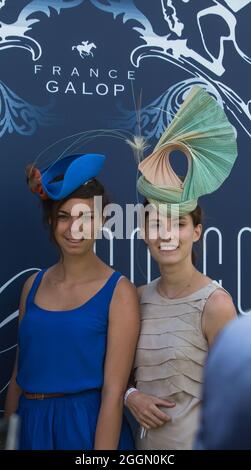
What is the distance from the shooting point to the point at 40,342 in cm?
270

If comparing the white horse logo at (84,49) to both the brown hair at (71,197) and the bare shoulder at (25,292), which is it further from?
the bare shoulder at (25,292)

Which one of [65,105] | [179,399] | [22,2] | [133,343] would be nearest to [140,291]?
[133,343]

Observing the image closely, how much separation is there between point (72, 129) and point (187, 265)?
2.74ft

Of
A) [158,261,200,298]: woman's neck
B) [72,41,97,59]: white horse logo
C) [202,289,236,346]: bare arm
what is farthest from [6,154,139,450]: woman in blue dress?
[72,41,97,59]: white horse logo

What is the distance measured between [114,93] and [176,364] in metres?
1.17

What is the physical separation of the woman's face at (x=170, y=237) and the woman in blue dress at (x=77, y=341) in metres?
0.17

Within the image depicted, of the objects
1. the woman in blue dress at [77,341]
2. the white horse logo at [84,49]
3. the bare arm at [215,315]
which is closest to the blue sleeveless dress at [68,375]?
the woman in blue dress at [77,341]

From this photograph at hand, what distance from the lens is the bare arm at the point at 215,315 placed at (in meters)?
2.49

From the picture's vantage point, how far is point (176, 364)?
8.30 ft

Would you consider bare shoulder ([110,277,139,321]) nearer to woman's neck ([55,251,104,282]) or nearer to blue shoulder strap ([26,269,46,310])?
woman's neck ([55,251,104,282])

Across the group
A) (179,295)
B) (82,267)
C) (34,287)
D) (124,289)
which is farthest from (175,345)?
(34,287)

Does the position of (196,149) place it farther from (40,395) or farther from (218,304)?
(40,395)
